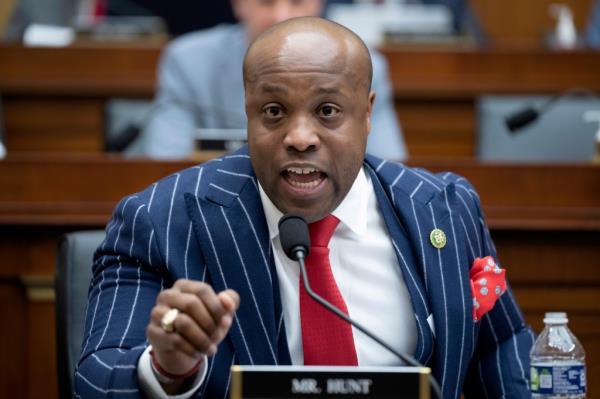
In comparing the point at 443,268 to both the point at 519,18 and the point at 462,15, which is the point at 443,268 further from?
the point at 519,18

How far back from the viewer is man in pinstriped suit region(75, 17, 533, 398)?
1909mm

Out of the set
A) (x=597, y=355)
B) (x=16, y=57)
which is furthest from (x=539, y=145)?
(x=16, y=57)

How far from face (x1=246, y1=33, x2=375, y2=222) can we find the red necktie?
0.11m

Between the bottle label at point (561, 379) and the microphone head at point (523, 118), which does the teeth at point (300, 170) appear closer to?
the bottle label at point (561, 379)

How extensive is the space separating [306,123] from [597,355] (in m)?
1.33

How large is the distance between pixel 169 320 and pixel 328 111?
1.67ft

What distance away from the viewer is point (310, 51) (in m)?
1.93

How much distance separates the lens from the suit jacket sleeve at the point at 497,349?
2125mm

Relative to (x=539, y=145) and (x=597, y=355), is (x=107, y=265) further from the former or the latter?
(x=539, y=145)

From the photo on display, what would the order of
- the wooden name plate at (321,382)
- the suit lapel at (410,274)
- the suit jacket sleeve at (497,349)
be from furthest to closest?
the suit jacket sleeve at (497,349) → the suit lapel at (410,274) → the wooden name plate at (321,382)

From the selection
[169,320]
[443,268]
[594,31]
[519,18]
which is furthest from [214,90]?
[519,18]

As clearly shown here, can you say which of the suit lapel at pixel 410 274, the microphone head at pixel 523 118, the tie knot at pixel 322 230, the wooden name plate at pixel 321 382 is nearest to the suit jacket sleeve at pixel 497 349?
the suit lapel at pixel 410 274

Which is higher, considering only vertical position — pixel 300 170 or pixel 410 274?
pixel 300 170

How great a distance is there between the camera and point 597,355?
293 centimetres
